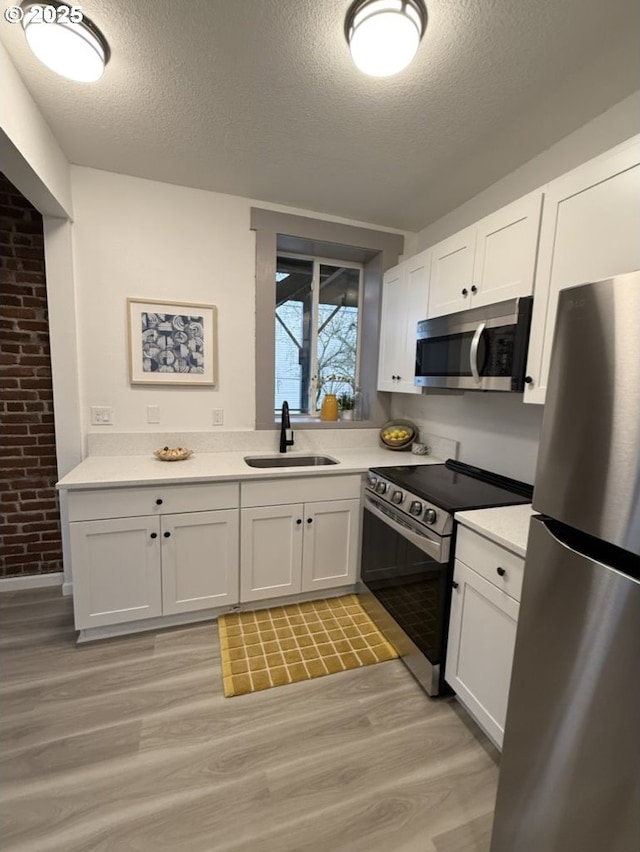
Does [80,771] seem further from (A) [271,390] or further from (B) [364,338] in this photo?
(B) [364,338]

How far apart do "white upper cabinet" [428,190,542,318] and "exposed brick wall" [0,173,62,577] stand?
95.3 inches

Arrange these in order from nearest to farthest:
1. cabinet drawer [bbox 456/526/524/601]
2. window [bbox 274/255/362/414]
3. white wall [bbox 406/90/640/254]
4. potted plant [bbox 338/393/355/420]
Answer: cabinet drawer [bbox 456/526/524/601] → white wall [bbox 406/90/640/254] → window [bbox 274/255/362/414] → potted plant [bbox 338/393/355/420]

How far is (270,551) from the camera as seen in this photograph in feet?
7.32

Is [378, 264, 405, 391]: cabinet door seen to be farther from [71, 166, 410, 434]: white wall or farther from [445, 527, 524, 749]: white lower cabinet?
[445, 527, 524, 749]: white lower cabinet

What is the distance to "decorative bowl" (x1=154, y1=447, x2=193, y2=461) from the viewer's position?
7.46 ft

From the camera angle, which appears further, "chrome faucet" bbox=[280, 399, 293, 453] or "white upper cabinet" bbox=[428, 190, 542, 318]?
"chrome faucet" bbox=[280, 399, 293, 453]

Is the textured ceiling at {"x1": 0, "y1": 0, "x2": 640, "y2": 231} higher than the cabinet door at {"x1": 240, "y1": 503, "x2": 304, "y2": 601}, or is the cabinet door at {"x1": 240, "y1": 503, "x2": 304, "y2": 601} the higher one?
the textured ceiling at {"x1": 0, "y1": 0, "x2": 640, "y2": 231}

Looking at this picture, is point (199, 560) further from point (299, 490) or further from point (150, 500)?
point (299, 490)

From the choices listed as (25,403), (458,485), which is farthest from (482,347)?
(25,403)

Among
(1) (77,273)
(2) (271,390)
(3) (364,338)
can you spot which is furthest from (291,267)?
(1) (77,273)

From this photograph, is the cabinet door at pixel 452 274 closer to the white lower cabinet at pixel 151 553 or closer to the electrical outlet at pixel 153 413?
the white lower cabinet at pixel 151 553

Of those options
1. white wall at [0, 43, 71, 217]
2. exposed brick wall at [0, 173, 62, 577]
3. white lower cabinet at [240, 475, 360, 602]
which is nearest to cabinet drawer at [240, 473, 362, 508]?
white lower cabinet at [240, 475, 360, 602]

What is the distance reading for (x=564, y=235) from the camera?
1425 millimetres

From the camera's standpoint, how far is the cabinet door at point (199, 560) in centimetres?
204
